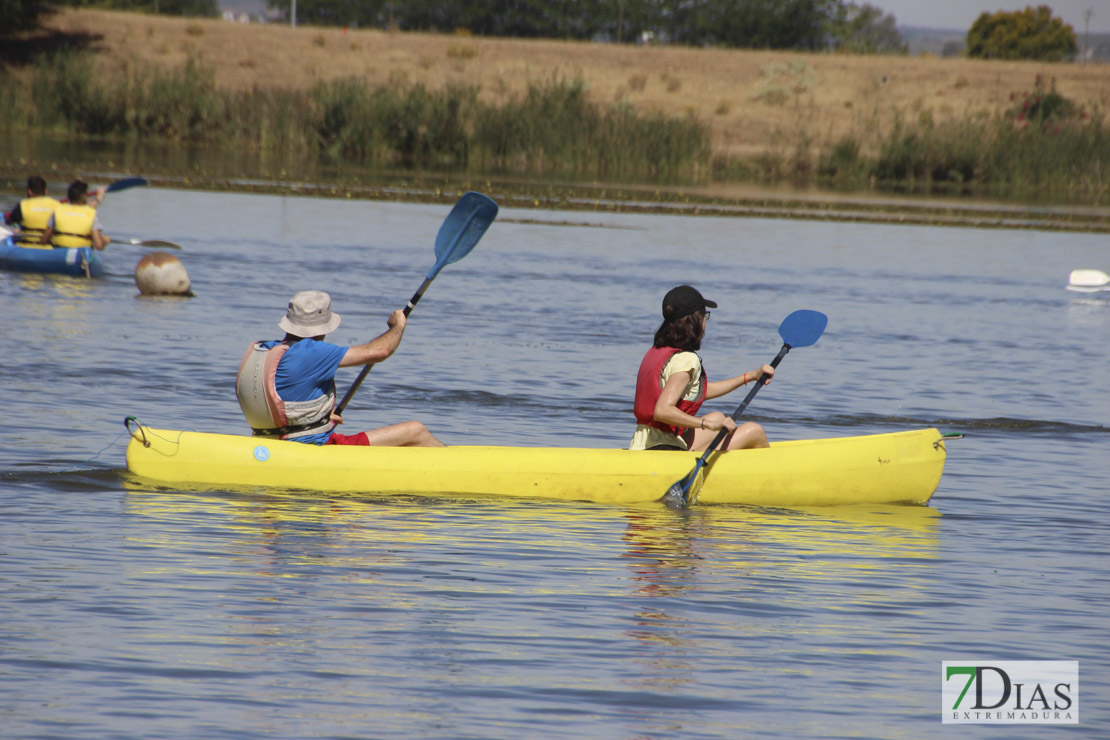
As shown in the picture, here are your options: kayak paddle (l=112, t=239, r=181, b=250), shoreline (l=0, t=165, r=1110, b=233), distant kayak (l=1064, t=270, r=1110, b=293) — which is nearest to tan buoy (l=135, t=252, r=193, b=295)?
kayak paddle (l=112, t=239, r=181, b=250)

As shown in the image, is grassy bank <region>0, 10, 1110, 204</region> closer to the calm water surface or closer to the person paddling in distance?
the calm water surface

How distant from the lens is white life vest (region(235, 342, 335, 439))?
A: 6941mm

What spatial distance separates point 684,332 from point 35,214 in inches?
419

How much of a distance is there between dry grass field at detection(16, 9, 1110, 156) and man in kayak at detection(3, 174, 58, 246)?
29097mm

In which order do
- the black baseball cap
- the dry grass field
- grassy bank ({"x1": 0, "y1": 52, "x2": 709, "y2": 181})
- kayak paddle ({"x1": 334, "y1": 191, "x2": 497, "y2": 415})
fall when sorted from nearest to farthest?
the black baseball cap < kayak paddle ({"x1": 334, "y1": 191, "x2": 497, "y2": 415}) < grassy bank ({"x1": 0, "y1": 52, "x2": 709, "y2": 181}) < the dry grass field

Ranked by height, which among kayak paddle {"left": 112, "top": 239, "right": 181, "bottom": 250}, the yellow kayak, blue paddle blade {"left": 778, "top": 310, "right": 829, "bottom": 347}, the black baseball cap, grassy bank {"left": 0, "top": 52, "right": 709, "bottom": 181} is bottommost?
the yellow kayak

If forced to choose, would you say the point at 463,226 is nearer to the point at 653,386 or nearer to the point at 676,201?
the point at 653,386

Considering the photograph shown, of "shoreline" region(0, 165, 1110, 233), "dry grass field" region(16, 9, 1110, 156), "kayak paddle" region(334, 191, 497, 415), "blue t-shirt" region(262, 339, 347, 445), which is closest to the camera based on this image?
"blue t-shirt" region(262, 339, 347, 445)

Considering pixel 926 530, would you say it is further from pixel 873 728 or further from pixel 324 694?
pixel 324 694

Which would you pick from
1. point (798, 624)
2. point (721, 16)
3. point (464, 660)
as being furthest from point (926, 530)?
point (721, 16)

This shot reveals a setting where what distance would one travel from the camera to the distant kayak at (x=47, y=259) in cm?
1582

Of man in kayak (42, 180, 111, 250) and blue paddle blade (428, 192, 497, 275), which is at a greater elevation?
blue paddle blade (428, 192, 497, 275)

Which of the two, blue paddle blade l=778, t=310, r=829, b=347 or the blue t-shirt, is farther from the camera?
blue paddle blade l=778, t=310, r=829, b=347

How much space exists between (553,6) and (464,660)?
198ft
